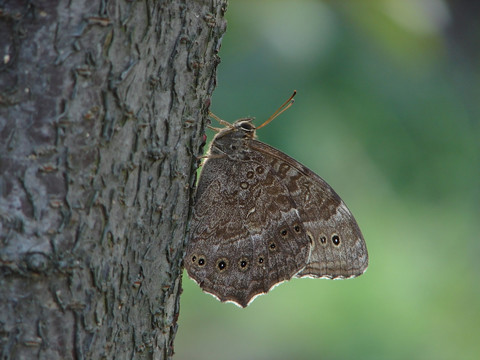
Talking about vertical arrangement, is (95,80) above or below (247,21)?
below

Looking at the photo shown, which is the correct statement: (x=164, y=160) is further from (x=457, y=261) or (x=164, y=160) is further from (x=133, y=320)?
(x=457, y=261)

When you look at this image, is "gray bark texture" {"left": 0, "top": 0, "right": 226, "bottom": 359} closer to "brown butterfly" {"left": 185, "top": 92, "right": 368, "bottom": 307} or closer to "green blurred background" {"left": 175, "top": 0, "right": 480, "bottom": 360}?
"brown butterfly" {"left": 185, "top": 92, "right": 368, "bottom": 307}

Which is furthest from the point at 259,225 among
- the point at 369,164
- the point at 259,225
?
the point at 369,164

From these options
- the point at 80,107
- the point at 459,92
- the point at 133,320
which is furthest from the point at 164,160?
Answer: the point at 459,92

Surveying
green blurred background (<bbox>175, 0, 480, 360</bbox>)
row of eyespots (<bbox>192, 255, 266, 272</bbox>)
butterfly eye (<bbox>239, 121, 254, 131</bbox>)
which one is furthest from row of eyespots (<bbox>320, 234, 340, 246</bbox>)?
green blurred background (<bbox>175, 0, 480, 360</bbox>)

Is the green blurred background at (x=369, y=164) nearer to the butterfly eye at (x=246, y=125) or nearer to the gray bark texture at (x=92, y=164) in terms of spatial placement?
the butterfly eye at (x=246, y=125)

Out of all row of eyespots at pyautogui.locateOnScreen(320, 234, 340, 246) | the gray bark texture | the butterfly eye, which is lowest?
the gray bark texture

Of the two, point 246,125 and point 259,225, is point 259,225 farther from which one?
point 246,125
